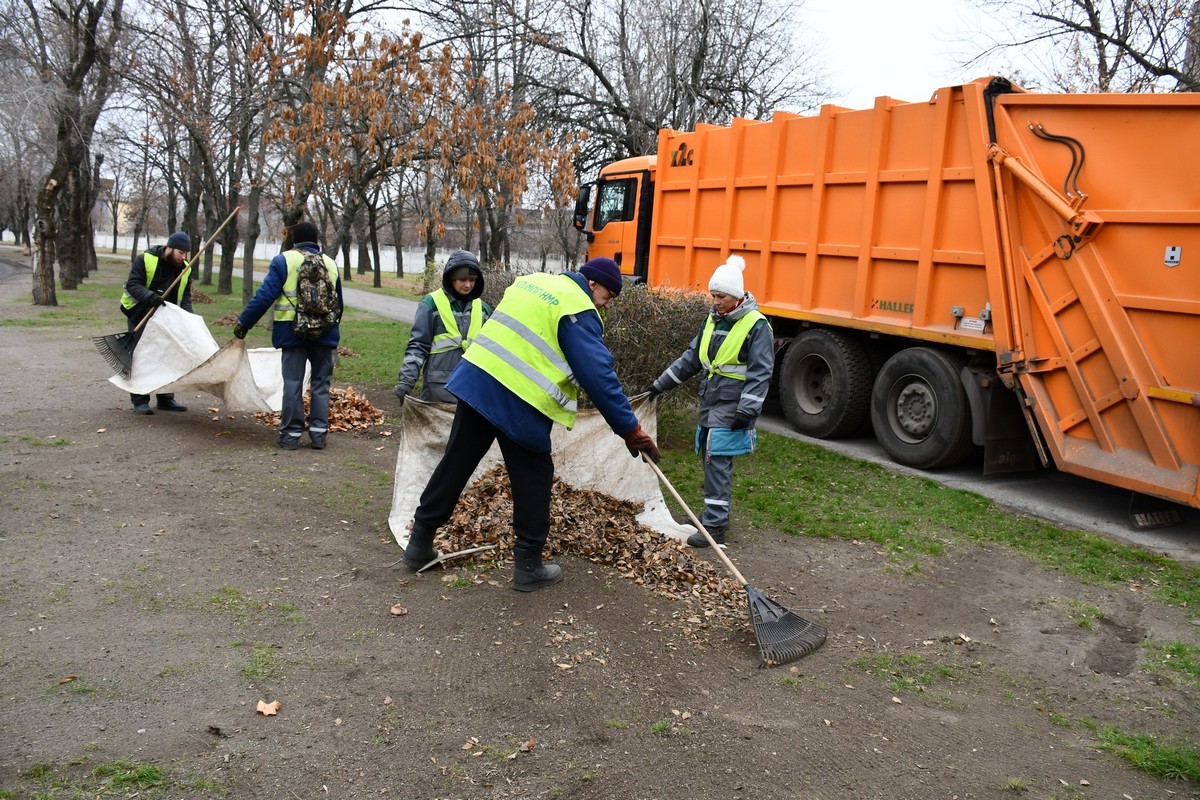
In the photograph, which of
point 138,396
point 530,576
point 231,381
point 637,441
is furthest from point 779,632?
point 138,396

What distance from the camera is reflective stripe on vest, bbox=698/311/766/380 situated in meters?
5.82

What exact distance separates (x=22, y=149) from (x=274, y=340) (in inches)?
688

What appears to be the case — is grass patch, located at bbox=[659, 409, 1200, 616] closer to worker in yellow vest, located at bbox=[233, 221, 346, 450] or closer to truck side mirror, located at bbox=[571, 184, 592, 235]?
worker in yellow vest, located at bbox=[233, 221, 346, 450]

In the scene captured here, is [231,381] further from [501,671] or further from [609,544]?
[501,671]

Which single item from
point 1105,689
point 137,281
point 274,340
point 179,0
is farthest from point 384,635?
point 179,0

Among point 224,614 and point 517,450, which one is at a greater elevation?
point 517,450

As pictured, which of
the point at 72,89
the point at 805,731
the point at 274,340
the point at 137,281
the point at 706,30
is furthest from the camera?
the point at 706,30

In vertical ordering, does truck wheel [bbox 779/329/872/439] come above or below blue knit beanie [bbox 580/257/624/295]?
below

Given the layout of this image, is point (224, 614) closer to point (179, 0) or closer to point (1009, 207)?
point (1009, 207)

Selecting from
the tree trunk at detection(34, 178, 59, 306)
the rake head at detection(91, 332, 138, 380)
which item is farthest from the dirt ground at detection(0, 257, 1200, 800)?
the tree trunk at detection(34, 178, 59, 306)

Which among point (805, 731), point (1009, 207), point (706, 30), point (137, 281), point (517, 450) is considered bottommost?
point (805, 731)

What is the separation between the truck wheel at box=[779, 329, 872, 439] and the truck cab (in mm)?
2607

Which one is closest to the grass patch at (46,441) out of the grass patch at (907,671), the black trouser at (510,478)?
the black trouser at (510,478)

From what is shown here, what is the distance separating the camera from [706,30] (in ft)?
65.8
